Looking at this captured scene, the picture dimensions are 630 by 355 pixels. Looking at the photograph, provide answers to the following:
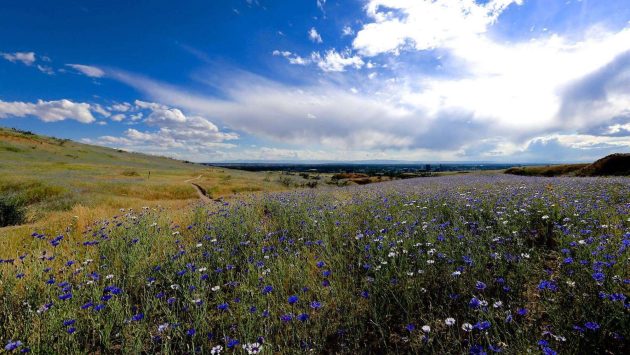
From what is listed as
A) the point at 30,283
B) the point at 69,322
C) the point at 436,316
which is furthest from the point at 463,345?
the point at 30,283

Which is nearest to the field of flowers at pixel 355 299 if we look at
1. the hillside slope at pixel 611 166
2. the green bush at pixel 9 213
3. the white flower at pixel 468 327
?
the white flower at pixel 468 327

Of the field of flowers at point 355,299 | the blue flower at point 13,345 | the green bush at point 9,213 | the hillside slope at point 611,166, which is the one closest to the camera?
the blue flower at point 13,345

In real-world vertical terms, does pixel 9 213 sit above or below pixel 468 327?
below

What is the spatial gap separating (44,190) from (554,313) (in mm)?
32755

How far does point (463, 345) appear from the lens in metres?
3.29

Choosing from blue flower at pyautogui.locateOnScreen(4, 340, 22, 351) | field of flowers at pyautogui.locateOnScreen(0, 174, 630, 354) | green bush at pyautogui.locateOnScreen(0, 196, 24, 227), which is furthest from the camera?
green bush at pyautogui.locateOnScreen(0, 196, 24, 227)

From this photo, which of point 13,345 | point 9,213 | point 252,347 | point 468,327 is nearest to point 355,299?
point 468,327

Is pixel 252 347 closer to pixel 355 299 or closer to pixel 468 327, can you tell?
pixel 355 299

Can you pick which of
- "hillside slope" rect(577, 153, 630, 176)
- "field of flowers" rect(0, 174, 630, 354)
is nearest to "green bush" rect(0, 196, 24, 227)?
"field of flowers" rect(0, 174, 630, 354)

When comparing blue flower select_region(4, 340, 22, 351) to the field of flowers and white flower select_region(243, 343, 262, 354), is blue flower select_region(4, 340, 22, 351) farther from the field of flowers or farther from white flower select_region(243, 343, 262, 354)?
white flower select_region(243, 343, 262, 354)

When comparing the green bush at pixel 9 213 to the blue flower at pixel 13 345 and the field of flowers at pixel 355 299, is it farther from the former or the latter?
the blue flower at pixel 13 345

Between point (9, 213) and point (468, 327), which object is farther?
point (9, 213)

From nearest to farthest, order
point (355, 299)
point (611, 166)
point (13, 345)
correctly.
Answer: point (13, 345), point (355, 299), point (611, 166)

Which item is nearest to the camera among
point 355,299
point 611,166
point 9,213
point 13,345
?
point 13,345
